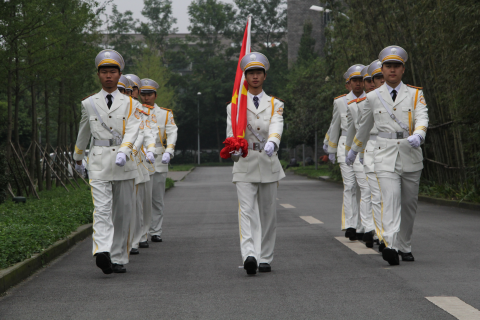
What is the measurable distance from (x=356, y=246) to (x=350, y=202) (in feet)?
2.86

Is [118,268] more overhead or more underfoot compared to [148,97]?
more underfoot

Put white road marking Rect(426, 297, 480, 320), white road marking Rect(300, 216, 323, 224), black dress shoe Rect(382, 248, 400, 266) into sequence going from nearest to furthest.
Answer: white road marking Rect(426, 297, 480, 320) → black dress shoe Rect(382, 248, 400, 266) → white road marking Rect(300, 216, 323, 224)

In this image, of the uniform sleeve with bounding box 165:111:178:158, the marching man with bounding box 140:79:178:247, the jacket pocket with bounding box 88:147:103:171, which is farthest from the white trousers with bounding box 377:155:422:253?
the marching man with bounding box 140:79:178:247

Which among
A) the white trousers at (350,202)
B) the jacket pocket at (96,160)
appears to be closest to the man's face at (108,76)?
the jacket pocket at (96,160)

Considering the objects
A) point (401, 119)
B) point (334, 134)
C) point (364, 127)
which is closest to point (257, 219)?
point (364, 127)

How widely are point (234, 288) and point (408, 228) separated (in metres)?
2.30

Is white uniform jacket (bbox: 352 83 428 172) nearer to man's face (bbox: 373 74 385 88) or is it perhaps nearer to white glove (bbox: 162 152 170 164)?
man's face (bbox: 373 74 385 88)

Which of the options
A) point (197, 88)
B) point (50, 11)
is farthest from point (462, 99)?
point (197, 88)

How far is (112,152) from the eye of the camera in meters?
7.21

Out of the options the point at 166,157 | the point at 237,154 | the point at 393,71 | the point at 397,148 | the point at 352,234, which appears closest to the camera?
the point at 237,154

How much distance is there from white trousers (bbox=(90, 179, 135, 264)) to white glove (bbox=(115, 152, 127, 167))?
387mm

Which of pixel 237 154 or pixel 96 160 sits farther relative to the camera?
pixel 96 160

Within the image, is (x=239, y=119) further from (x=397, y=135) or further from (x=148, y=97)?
(x=148, y=97)

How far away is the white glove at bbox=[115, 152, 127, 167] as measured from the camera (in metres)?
6.86
